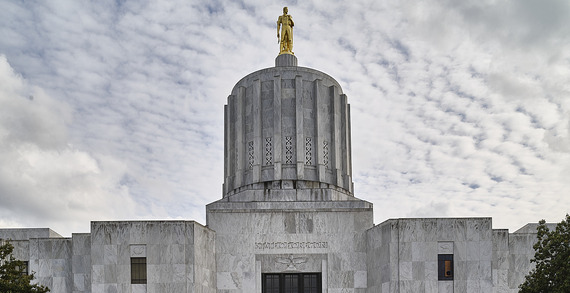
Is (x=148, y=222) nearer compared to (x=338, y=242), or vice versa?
(x=148, y=222)

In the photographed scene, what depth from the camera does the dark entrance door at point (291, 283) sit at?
3697cm

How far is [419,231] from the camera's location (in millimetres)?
34281

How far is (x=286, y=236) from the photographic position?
37.2m

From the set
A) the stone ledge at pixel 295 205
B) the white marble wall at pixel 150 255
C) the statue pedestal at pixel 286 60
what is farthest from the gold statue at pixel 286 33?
the white marble wall at pixel 150 255

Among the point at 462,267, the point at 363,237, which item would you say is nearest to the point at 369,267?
the point at 363,237

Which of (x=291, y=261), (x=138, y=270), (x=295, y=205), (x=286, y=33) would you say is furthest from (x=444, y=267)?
(x=286, y=33)

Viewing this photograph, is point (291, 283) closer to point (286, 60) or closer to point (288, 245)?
point (288, 245)

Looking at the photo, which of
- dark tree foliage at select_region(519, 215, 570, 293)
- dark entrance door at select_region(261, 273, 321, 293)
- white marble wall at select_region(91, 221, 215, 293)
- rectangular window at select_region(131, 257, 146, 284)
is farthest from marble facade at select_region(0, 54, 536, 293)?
dark tree foliage at select_region(519, 215, 570, 293)

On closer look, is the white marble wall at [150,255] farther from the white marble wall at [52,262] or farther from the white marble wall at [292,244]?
the white marble wall at [52,262]

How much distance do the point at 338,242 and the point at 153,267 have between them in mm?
10217

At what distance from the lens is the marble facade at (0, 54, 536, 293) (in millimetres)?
34000

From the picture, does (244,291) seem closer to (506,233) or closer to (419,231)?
(419,231)

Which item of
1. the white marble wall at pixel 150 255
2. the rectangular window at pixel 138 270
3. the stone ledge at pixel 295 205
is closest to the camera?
the white marble wall at pixel 150 255

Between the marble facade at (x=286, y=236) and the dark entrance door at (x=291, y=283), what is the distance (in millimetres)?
319
